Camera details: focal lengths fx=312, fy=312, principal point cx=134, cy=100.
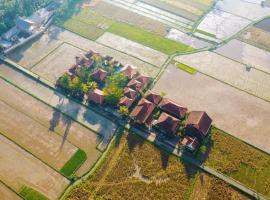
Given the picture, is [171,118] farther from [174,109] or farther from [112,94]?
[112,94]

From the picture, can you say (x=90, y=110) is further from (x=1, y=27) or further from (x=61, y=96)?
(x=1, y=27)

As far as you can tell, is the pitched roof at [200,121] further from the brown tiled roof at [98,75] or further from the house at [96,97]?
the brown tiled roof at [98,75]

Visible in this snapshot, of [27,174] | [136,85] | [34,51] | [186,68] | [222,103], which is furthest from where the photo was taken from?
[34,51]

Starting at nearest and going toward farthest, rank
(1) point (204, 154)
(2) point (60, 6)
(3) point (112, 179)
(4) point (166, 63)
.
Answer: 1. (3) point (112, 179)
2. (1) point (204, 154)
3. (4) point (166, 63)
4. (2) point (60, 6)

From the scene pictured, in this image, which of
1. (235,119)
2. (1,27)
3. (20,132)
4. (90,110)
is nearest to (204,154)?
(235,119)

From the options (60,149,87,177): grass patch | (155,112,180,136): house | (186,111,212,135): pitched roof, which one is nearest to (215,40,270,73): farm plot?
(186,111,212,135): pitched roof

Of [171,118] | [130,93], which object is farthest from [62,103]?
[171,118]
